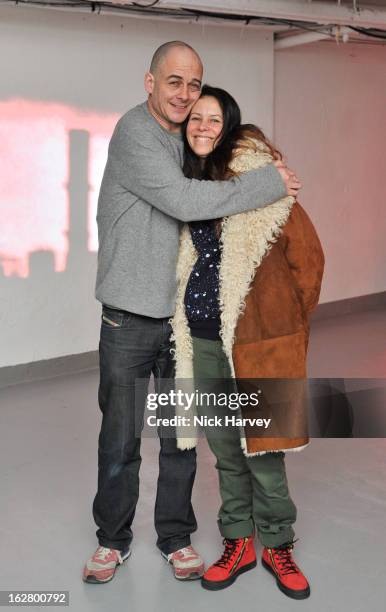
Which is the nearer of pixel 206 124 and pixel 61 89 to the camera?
pixel 206 124

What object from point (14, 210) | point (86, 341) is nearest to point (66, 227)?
point (14, 210)

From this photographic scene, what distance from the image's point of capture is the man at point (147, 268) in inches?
101

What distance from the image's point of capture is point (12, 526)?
3279 millimetres

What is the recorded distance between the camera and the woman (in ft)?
8.63

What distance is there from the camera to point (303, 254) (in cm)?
267

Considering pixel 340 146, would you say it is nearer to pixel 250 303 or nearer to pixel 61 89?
pixel 61 89

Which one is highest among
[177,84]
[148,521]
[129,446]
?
[177,84]

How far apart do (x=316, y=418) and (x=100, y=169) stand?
212 cm

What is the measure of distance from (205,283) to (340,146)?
517 centimetres

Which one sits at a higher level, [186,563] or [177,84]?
[177,84]

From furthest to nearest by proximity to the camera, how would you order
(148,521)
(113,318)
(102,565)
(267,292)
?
(148,521), (102,565), (113,318), (267,292)

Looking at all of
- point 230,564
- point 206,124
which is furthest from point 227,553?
point 206,124

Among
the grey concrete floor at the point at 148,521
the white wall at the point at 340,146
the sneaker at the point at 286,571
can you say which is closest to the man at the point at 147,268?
the grey concrete floor at the point at 148,521

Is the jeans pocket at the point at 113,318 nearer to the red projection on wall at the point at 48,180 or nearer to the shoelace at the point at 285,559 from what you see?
the shoelace at the point at 285,559
